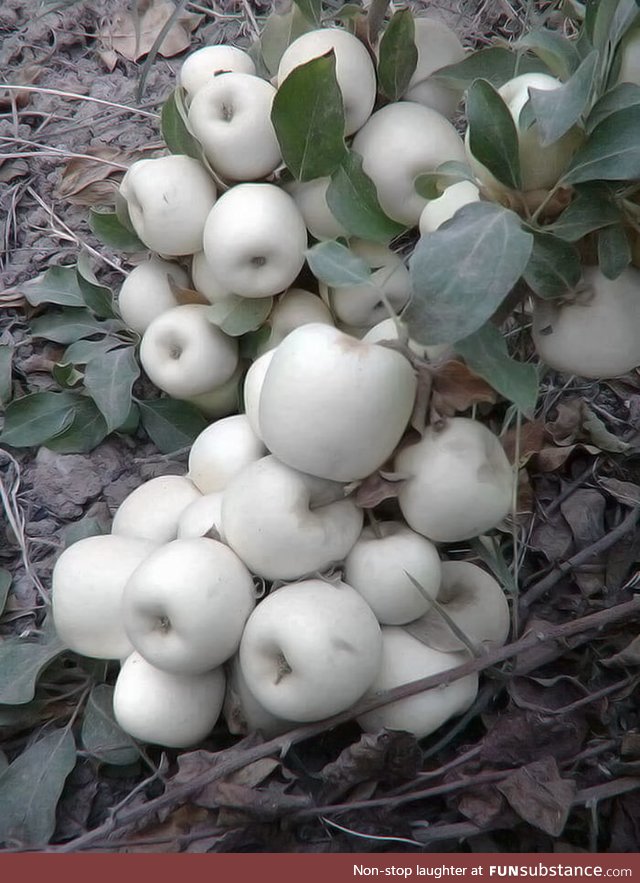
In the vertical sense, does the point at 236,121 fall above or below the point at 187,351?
above

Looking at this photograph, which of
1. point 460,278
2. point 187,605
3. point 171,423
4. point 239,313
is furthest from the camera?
point 171,423

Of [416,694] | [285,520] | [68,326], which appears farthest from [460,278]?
[68,326]

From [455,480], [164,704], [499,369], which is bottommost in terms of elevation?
[164,704]

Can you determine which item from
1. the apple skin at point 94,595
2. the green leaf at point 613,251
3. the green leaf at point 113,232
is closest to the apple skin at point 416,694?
the apple skin at point 94,595

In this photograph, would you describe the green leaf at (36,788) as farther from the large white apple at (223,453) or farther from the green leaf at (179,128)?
the green leaf at (179,128)

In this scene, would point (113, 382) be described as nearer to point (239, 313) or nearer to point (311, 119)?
point (239, 313)
